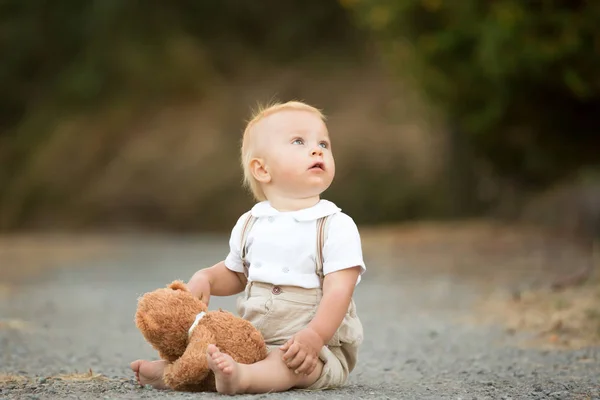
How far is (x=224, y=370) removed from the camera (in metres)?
2.64

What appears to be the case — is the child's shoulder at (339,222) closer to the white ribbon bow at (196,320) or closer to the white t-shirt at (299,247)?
the white t-shirt at (299,247)

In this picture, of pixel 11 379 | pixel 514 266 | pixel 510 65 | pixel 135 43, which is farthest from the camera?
pixel 135 43

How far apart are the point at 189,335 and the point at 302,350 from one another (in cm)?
35

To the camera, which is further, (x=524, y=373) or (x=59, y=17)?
(x=59, y=17)

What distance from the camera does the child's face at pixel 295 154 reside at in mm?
2988

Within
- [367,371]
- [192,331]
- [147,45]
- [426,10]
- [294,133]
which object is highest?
[147,45]

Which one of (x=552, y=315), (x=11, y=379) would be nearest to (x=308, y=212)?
(x=11, y=379)

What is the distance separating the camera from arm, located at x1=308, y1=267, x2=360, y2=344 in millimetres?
2768

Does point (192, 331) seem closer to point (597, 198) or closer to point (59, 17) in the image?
point (597, 198)

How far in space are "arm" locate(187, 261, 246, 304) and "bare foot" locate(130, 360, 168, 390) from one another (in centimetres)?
26

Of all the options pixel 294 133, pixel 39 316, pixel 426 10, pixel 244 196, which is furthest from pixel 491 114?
pixel 244 196

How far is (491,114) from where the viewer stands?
8.09 meters

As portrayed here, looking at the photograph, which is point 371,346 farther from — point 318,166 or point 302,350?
point 302,350

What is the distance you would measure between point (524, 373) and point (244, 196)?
11.0 m
